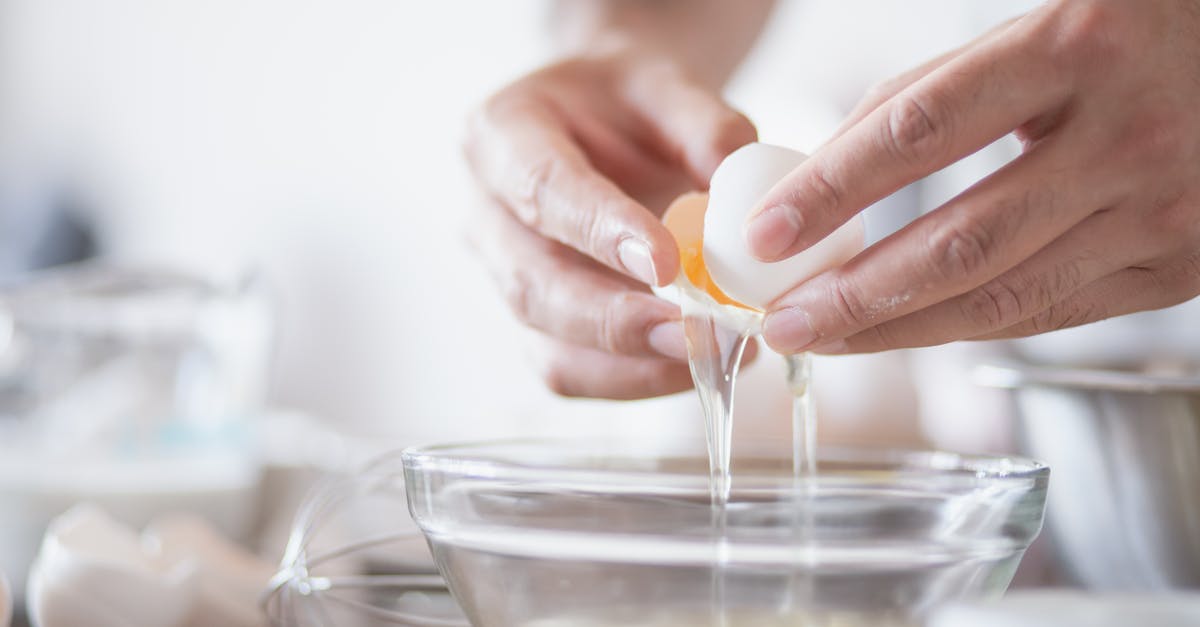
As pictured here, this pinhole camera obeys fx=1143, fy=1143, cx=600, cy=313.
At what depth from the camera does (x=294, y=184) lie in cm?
319

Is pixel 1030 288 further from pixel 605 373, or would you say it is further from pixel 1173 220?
pixel 605 373

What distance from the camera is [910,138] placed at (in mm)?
498

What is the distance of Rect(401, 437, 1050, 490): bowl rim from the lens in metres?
0.49

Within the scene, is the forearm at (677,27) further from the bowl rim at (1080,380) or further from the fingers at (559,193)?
the bowl rim at (1080,380)

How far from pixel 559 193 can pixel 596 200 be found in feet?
0.13

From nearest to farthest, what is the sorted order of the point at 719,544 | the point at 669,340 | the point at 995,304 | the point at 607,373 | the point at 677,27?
the point at 719,544
the point at 995,304
the point at 669,340
the point at 607,373
the point at 677,27

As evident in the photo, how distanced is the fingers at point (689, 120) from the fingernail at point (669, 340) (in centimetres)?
15

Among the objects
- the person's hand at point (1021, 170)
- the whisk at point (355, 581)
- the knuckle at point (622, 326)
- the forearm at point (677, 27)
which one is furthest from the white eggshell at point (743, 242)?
the forearm at point (677, 27)

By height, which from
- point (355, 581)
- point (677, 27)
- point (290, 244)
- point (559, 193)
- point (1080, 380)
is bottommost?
point (355, 581)

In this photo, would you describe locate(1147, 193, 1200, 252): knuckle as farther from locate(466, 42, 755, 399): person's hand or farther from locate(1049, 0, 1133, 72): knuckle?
locate(466, 42, 755, 399): person's hand

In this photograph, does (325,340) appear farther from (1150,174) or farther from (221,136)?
(1150,174)

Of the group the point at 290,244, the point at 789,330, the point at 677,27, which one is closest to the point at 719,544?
the point at 789,330

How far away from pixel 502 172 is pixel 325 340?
2448 millimetres

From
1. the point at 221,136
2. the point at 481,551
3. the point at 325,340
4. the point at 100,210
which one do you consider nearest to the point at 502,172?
the point at 481,551
